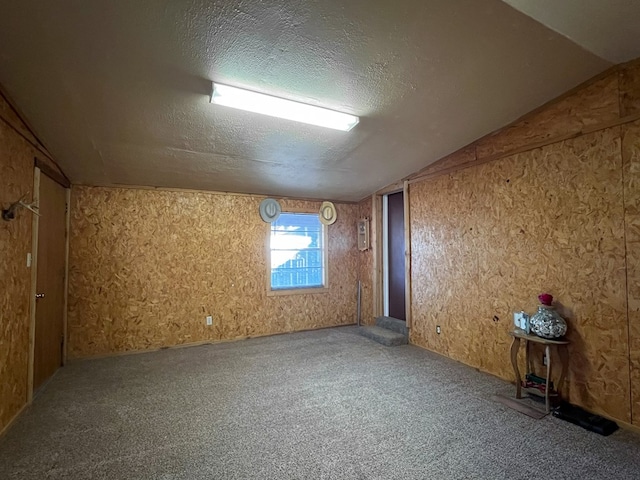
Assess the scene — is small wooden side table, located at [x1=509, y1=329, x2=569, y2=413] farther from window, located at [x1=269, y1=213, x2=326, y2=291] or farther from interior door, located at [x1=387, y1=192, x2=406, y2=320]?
window, located at [x1=269, y1=213, x2=326, y2=291]

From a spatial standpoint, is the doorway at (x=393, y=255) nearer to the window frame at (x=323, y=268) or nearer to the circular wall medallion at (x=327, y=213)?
the circular wall medallion at (x=327, y=213)

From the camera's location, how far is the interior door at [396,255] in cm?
525

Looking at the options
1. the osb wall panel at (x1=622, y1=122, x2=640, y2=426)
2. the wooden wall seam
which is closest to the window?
the wooden wall seam

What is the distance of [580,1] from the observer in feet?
6.34

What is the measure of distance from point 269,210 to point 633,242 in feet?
14.4

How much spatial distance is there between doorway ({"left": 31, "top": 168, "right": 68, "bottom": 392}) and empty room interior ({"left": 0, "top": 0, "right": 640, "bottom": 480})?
0.04 meters

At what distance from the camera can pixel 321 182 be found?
496cm

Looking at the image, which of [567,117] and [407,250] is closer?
[567,117]

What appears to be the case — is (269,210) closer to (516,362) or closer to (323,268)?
(323,268)

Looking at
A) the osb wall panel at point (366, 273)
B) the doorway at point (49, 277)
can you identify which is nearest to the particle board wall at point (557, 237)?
the osb wall panel at point (366, 273)

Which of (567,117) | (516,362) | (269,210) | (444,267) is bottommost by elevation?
(516,362)

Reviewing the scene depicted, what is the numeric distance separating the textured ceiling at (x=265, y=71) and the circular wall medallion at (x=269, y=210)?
1441 millimetres

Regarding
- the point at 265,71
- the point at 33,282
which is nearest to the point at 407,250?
the point at 265,71

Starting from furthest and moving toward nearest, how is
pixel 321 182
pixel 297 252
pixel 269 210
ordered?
pixel 297 252 < pixel 269 210 < pixel 321 182
